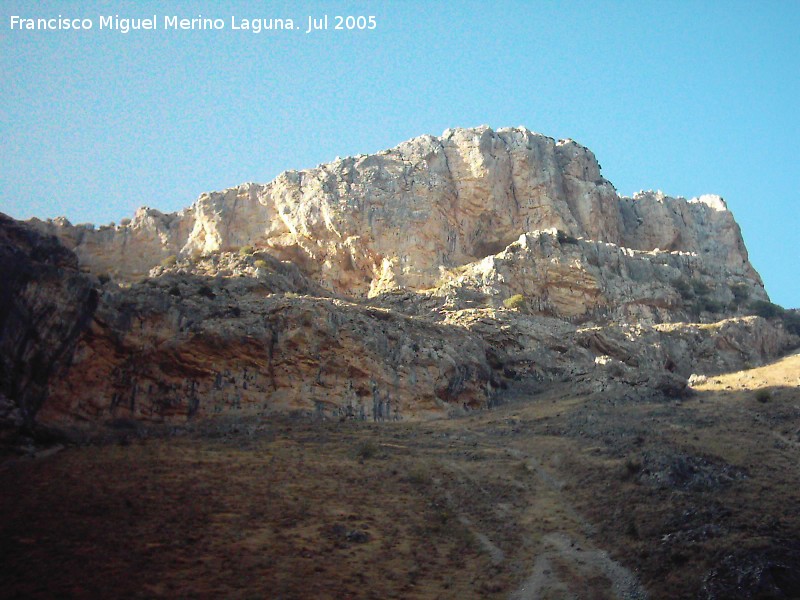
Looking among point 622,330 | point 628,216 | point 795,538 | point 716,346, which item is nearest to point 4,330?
point 795,538

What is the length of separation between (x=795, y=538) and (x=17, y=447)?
2332 centimetres

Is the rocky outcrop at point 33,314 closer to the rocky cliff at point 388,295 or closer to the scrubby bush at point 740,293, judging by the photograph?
the rocky cliff at point 388,295

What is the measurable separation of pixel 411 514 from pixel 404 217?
46147 millimetres

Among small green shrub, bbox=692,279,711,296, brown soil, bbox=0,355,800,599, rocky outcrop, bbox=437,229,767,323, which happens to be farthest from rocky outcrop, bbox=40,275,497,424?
small green shrub, bbox=692,279,711,296

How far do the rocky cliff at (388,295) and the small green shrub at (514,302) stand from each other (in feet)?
2.27

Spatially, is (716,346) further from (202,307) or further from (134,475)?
(134,475)

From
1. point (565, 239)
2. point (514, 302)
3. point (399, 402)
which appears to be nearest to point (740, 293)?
point (565, 239)

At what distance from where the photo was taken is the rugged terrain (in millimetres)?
20047

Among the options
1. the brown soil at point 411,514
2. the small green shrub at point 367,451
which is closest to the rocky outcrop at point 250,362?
the brown soil at point 411,514

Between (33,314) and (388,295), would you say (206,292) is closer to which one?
(33,314)

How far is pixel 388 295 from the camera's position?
199 ft

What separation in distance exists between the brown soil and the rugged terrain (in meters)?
0.11

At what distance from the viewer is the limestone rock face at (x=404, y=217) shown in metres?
68.6

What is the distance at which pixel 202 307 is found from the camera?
40719mm
